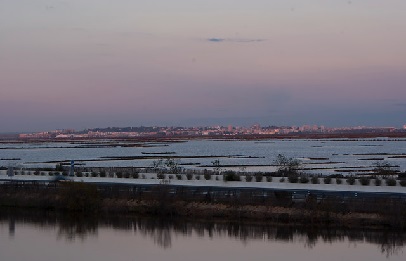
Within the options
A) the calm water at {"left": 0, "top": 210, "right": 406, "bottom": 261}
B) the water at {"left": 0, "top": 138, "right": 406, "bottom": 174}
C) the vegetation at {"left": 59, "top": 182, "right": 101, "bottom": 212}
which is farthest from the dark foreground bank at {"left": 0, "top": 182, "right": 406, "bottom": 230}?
the water at {"left": 0, "top": 138, "right": 406, "bottom": 174}

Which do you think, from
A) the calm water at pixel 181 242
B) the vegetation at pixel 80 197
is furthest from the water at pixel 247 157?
the calm water at pixel 181 242

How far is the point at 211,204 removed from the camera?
27.2 metres

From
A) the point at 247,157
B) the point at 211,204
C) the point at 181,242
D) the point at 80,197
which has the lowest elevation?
the point at 181,242

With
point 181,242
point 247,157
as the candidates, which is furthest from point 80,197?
point 247,157

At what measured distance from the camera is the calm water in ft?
68.8

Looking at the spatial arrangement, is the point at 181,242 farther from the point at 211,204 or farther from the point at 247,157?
the point at 247,157

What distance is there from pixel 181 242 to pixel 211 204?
4392 mm

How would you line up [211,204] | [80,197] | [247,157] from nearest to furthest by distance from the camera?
[211,204] < [80,197] < [247,157]

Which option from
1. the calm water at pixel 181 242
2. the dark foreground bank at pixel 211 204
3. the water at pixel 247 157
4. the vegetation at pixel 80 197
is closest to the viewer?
the calm water at pixel 181 242

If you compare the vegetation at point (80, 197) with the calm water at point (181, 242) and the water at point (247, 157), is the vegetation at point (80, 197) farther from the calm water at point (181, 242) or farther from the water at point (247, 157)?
the water at point (247, 157)

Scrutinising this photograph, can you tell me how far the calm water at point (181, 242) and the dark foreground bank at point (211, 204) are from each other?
781mm

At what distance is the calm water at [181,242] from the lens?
68.8 ft

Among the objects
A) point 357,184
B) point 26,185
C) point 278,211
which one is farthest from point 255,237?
point 26,185

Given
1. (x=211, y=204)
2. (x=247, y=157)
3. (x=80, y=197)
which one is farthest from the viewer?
(x=247, y=157)
